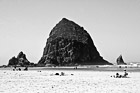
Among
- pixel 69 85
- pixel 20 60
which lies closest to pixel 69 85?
pixel 69 85

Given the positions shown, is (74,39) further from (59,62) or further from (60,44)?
(59,62)

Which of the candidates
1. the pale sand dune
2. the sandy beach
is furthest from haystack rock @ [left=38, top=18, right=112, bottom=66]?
the pale sand dune

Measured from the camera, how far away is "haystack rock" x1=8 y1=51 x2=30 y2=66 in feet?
520

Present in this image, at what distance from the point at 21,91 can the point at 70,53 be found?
165695 millimetres

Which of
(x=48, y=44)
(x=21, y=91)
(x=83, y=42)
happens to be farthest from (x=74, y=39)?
(x=21, y=91)

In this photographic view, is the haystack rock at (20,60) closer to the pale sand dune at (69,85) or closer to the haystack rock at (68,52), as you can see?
the haystack rock at (68,52)

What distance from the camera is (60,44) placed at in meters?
188

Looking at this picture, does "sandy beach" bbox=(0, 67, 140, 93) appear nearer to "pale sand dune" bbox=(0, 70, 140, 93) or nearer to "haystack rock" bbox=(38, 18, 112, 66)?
"pale sand dune" bbox=(0, 70, 140, 93)

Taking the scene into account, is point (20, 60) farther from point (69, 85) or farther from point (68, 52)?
point (69, 85)

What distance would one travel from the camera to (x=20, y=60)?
160 metres

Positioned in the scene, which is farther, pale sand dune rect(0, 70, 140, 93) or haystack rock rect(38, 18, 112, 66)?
haystack rock rect(38, 18, 112, 66)

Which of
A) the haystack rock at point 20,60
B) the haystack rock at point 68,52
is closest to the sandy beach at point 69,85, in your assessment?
the haystack rock at point 20,60

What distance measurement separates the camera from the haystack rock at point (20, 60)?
15838cm

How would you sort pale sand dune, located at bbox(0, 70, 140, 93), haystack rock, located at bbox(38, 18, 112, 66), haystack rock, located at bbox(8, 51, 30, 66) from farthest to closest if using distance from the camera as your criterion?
haystack rock, located at bbox(38, 18, 112, 66) < haystack rock, located at bbox(8, 51, 30, 66) < pale sand dune, located at bbox(0, 70, 140, 93)
